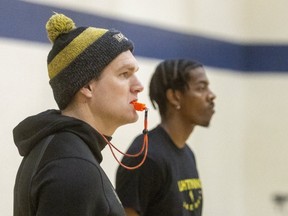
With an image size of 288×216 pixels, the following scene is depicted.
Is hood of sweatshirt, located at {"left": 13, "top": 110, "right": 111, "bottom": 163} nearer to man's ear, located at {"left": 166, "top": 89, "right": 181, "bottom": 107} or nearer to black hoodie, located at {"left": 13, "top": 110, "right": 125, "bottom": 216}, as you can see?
A: black hoodie, located at {"left": 13, "top": 110, "right": 125, "bottom": 216}

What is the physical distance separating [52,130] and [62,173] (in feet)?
0.49

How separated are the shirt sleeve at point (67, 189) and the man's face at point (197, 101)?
121cm

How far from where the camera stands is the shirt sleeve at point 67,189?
1.40m

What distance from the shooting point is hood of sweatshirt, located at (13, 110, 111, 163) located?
5.01 feet

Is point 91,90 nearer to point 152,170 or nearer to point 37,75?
point 152,170

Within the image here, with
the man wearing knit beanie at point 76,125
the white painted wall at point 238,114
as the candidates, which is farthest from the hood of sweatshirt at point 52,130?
the white painted wall at point 238,114

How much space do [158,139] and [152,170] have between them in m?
0.16

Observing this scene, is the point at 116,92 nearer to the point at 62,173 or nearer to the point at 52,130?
the point at 52,130

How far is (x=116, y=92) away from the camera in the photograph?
1618 mm

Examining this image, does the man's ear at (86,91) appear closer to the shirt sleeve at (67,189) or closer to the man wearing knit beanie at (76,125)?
the man wearing knit beanie at (76,125)

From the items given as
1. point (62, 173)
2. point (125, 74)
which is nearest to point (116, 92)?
point (125, 74)

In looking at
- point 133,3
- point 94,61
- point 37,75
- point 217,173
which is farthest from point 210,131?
point 94,61

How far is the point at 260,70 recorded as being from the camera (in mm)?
4102

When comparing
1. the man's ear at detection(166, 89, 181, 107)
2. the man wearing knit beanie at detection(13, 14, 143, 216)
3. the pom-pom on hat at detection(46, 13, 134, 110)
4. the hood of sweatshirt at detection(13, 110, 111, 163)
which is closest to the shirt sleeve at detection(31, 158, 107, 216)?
the man wearing knit beanie at detection(13, 14, 143, 216)
